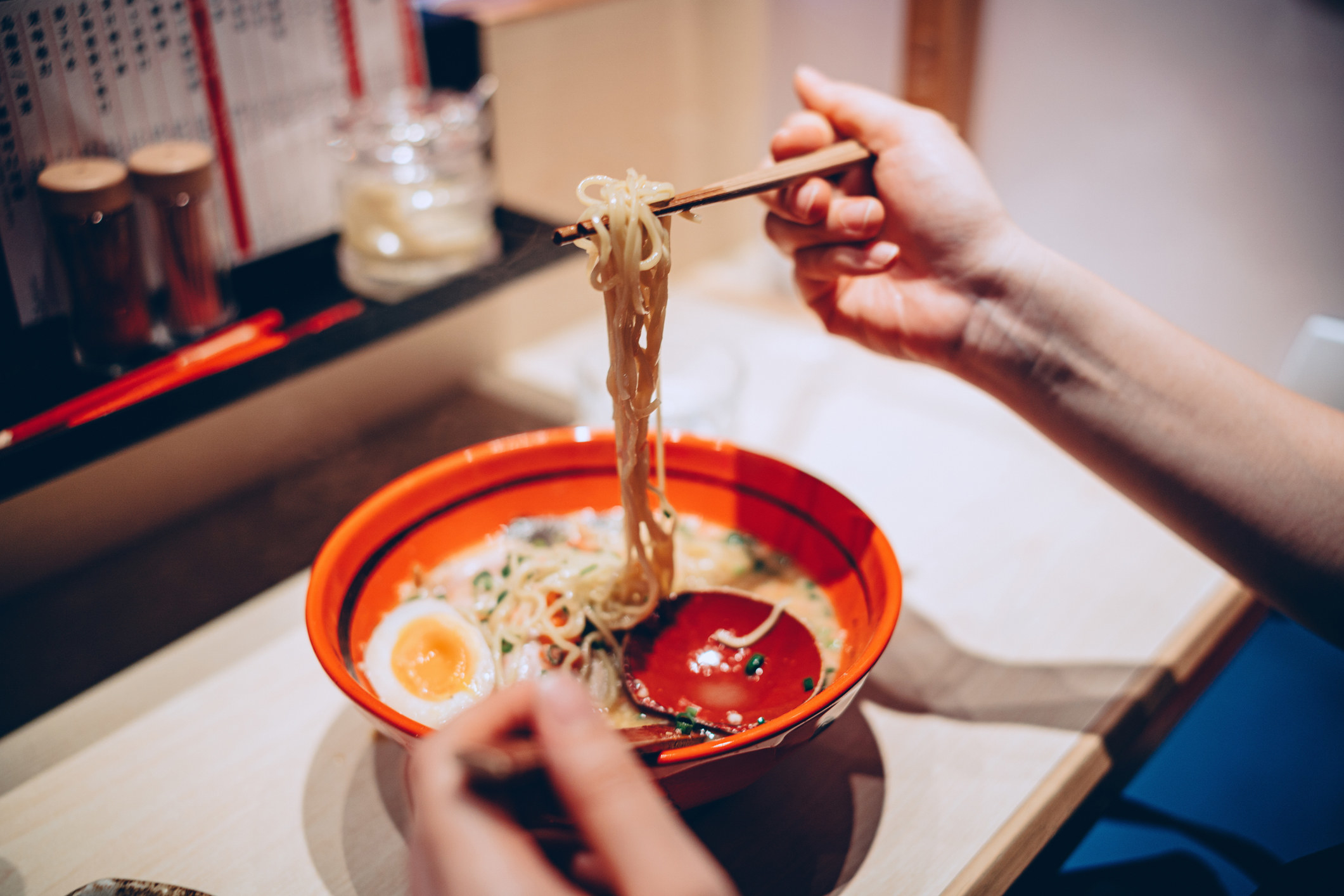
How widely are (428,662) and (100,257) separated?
72 cm

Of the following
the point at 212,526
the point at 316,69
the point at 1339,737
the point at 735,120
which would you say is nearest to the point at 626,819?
the point at 212,526

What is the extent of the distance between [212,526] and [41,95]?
2.25ft

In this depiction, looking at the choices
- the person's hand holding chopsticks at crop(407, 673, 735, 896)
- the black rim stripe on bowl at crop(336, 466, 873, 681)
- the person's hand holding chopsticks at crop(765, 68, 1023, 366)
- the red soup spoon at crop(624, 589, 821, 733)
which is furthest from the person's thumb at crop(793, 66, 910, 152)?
the person's hand holding chopsticks at crop(407, 673, 735, 896)

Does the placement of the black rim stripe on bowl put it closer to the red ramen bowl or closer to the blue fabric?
the red ramen bowl

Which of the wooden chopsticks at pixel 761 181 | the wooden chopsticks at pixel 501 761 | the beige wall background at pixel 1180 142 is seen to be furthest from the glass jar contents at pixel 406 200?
the beige wall background at pixel 1180 142

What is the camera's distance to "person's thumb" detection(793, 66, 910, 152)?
134cm

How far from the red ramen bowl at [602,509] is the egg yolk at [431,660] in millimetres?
→ 47

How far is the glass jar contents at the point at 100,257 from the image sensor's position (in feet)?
3.87

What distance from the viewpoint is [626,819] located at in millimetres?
570

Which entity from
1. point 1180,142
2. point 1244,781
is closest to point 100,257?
point 1244,781

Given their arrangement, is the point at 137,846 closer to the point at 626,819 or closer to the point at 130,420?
the point at 130,420

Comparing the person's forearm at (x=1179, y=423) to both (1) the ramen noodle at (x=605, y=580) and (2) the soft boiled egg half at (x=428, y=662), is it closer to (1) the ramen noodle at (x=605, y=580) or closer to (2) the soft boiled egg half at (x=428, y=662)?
(1) the ramen noodle at (x=605, y=580)

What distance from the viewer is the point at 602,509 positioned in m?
1.34

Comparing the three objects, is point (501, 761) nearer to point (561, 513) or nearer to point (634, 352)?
point (634, 352)
